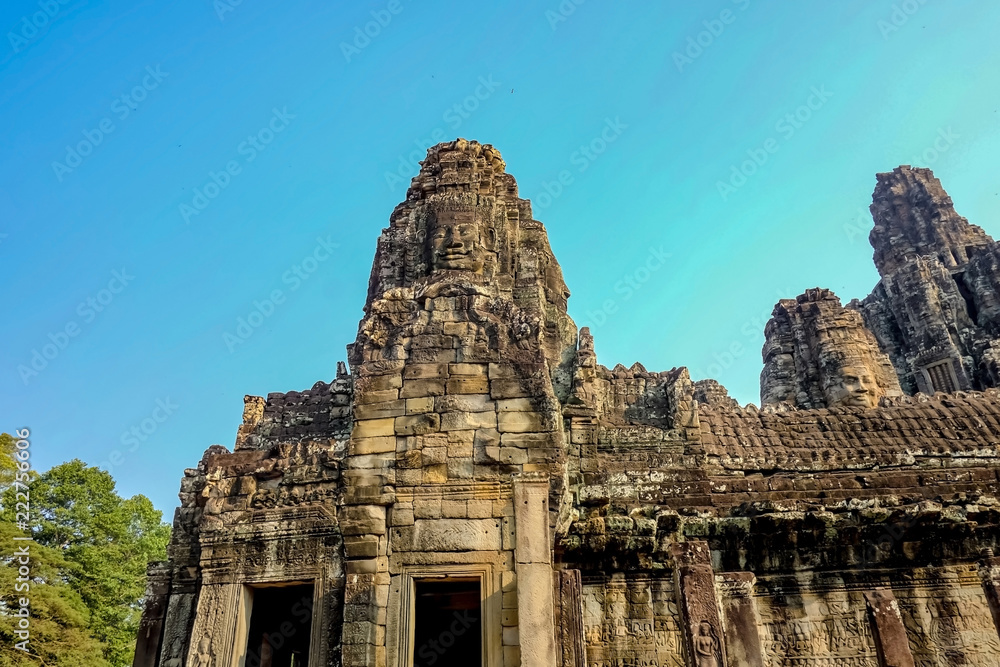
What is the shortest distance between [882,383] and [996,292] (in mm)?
13889

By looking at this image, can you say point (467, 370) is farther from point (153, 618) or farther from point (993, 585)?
point (153, 618)

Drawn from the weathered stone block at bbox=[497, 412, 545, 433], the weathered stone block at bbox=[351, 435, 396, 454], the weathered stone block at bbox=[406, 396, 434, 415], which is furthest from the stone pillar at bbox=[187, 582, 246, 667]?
the weathered stone block at bbox=[497, 412, 545, 433]

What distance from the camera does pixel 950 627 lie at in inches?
339

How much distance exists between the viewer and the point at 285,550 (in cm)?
1016

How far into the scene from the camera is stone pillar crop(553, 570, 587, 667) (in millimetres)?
8242

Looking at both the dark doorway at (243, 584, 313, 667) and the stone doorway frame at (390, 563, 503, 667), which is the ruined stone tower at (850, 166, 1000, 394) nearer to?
the dark doorway at (243, 584, 313, 667)

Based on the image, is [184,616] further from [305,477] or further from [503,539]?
[503,539]

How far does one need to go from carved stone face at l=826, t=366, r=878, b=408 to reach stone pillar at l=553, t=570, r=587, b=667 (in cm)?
1657

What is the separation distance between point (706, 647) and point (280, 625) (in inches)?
279

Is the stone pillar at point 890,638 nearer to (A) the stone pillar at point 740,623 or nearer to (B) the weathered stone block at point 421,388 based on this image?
(A) the stone pillar at point 740,623

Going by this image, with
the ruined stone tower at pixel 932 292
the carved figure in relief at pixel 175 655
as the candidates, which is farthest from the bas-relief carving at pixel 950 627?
the ruined stone tower at pixel 932 292

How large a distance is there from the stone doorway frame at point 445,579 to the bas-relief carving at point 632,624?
13.0ft

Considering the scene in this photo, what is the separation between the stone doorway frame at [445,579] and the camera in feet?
19.5
